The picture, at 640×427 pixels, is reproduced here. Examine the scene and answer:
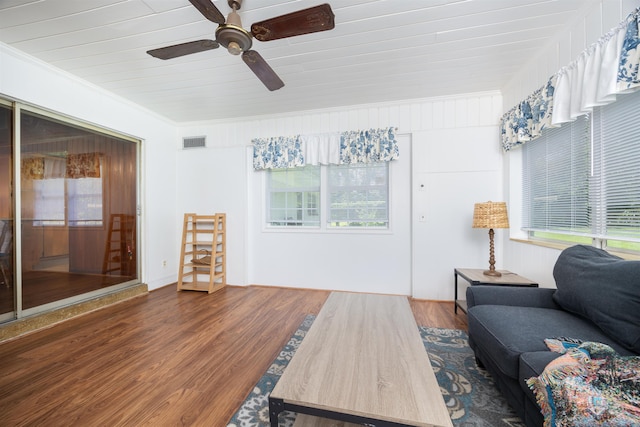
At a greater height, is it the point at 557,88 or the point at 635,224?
the point at 557,88

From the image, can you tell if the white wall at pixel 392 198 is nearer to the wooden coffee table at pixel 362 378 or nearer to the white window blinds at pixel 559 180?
the white window blinds at pixel 559 180

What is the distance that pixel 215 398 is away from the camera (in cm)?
148

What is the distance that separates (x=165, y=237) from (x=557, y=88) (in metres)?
4.83

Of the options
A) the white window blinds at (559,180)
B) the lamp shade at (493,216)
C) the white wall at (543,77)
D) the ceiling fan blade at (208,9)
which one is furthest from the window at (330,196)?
the ceiling fan blade at (208,9)

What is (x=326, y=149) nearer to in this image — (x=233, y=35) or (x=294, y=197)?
(x=294, y=197)

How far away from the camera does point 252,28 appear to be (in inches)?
60.2

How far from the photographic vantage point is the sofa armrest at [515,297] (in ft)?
5.68

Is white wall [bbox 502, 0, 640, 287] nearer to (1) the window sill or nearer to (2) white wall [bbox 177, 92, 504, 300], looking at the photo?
(1) the window sill

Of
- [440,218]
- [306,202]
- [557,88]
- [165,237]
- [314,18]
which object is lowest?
[165,237]

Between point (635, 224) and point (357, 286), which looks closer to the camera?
point (635, 224)

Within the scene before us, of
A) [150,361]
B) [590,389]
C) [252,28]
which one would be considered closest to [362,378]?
[590,389]

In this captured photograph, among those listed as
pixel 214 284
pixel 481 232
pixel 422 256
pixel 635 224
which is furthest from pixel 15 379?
pixel 481 232

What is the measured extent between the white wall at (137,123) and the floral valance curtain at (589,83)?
4.55 m

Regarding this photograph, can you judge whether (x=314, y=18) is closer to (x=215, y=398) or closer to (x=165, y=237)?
(x=215, y=398)
